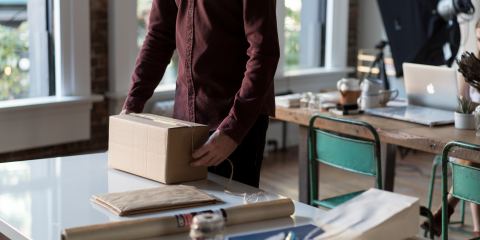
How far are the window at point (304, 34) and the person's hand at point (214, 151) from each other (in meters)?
4.19

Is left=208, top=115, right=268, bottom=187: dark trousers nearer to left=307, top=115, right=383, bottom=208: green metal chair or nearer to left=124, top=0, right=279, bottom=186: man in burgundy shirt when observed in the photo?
left=124, top=0, right=279, bottom=186: man in burgundy shirt

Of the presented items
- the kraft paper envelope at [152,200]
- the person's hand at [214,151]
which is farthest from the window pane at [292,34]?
the kraft paper envelope at [152,200]

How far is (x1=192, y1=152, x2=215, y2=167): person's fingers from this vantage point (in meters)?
2.14

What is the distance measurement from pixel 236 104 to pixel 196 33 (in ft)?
1.03

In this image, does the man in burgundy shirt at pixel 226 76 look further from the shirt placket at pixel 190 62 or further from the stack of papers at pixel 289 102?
the stack of papers at pixel 289 102

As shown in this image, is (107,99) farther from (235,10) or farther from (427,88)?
(235,10)

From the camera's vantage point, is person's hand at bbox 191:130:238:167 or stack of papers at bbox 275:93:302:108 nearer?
person's hand at bbox 191:130:238:167

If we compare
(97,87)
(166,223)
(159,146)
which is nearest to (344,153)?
(159,146)

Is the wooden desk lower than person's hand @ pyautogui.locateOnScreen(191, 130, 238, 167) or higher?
lower

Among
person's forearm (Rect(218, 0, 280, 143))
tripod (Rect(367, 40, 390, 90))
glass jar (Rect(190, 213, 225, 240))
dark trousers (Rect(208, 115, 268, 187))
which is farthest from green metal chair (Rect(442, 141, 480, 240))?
tripod (Rect(367, 40, 390, 90))

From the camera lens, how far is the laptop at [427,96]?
12.0 feet

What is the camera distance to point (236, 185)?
85.9 inches

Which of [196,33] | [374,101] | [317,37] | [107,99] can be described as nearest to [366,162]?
[374,101]

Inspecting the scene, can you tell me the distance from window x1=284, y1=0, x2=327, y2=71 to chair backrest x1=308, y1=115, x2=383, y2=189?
300 centimetres
